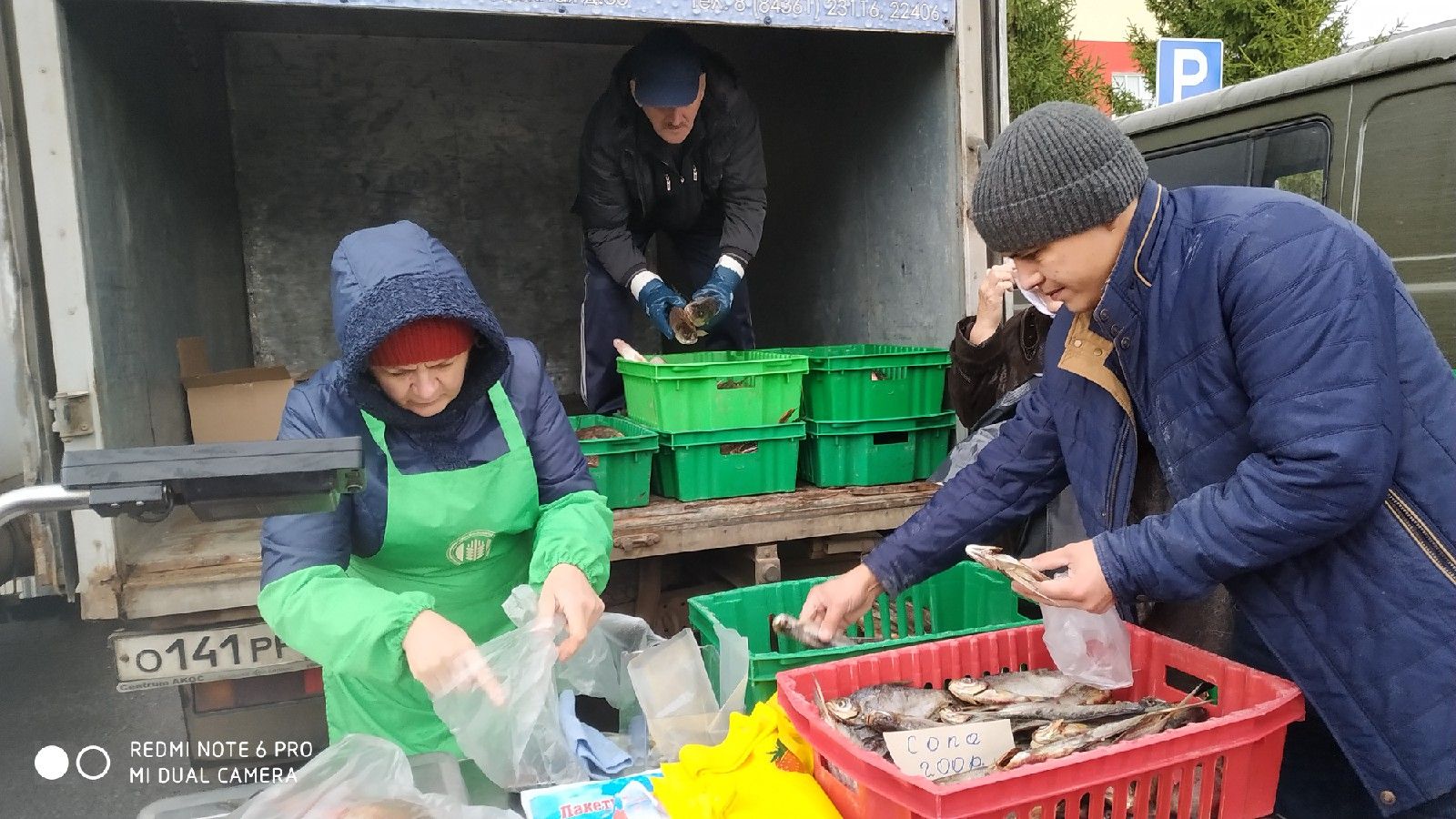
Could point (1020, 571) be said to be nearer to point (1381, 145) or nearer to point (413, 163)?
point (1381, 145)

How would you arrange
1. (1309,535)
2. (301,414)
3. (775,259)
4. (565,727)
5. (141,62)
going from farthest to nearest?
1. (775,259)
2. (141,62)
3. (301,414)
4. (565,727)
5. (1309,535)

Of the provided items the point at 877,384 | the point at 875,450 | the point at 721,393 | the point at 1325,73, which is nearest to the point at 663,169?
the point at 721,393

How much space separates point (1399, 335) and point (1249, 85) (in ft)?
9.69

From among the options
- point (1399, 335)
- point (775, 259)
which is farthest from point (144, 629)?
point (775, 259)

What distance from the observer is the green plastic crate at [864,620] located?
6.46ft

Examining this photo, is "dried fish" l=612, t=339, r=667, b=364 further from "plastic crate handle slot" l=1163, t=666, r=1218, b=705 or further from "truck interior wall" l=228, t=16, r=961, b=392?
"plastic crate handle slot" l=1163, t=666, r=1218, b=705

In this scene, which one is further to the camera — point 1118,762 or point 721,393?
point 721,393

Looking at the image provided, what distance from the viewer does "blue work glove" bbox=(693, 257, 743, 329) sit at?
380cm

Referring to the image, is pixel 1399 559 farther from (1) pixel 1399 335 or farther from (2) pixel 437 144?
(2) pixel 437 144

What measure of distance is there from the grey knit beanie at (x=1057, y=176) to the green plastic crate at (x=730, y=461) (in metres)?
1.90

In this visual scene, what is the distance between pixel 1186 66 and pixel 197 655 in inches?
348

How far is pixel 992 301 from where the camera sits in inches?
126

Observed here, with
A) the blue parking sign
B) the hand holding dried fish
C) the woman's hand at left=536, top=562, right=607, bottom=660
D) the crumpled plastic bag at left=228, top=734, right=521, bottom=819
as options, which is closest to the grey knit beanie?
the hand holding dried fish

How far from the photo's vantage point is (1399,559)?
149 centimetres
